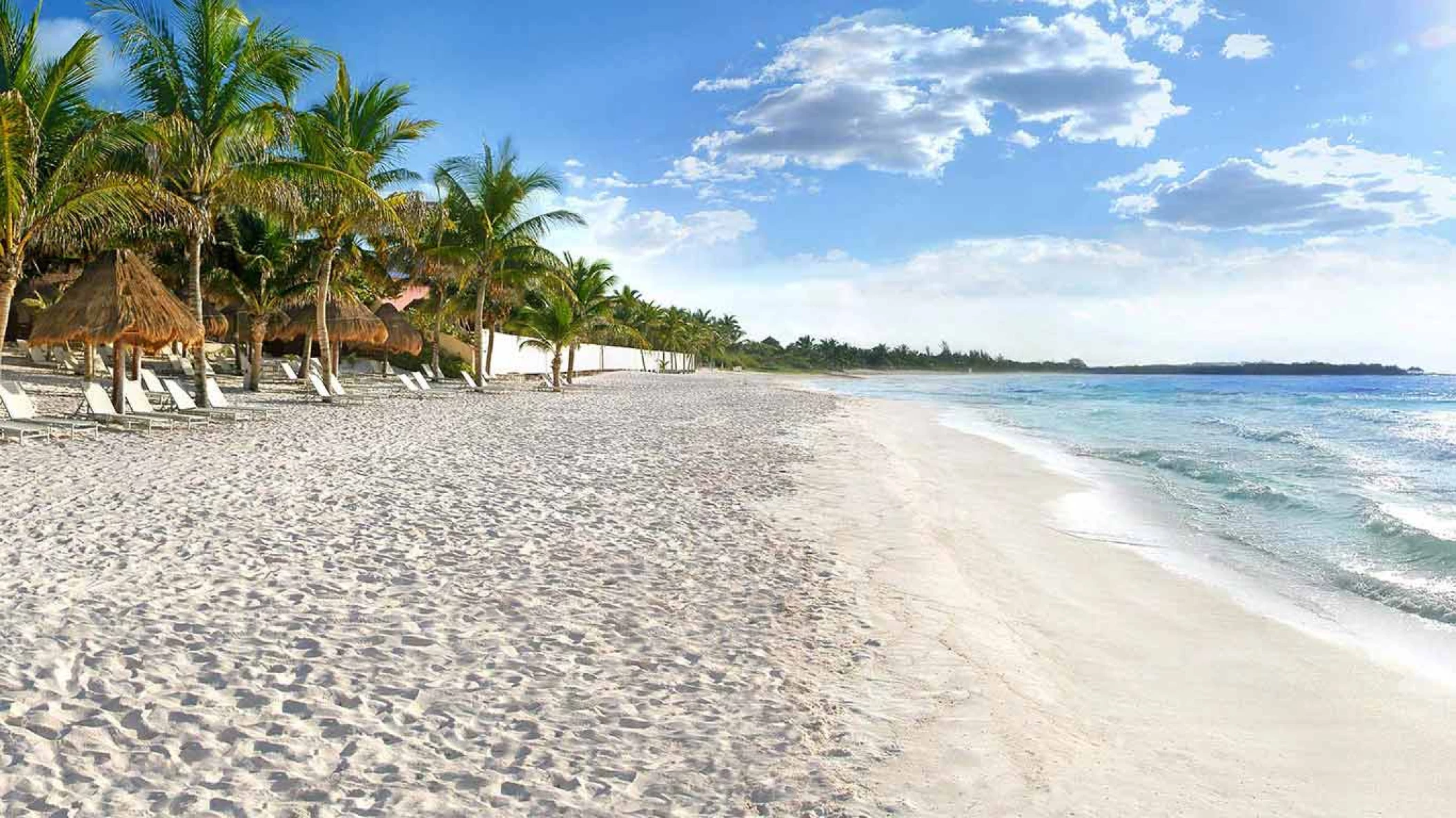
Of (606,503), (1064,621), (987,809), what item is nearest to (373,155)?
(606,503)

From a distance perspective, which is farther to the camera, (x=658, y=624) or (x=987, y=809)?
(x=658, y=624)

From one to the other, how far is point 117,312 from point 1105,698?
1340cm

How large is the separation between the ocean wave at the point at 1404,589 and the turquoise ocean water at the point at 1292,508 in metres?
0.02

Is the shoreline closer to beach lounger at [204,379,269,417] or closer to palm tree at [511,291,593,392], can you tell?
beach lounger at [204,379,269,417]

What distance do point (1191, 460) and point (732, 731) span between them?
14225 mm

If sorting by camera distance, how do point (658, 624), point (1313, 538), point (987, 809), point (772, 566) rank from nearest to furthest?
point (987, 809) < point (658, 624) < point (772, 566) < point (1313, 538)

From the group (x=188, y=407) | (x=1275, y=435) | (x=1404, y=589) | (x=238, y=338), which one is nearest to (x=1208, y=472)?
(x=1404, y=589)

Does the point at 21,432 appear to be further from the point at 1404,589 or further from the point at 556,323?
the point at 556,323

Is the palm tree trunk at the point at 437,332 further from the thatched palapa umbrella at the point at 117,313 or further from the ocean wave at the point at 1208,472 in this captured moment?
the ocean wave at the point at 1208,472

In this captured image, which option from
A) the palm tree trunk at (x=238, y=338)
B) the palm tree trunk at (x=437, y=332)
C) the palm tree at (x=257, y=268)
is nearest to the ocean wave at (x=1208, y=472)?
the palm tree at (x=257, y=268)

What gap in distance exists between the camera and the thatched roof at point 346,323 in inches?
853

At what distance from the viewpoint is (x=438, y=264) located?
26000 mm

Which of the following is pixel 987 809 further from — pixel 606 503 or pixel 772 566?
pixel 606 503

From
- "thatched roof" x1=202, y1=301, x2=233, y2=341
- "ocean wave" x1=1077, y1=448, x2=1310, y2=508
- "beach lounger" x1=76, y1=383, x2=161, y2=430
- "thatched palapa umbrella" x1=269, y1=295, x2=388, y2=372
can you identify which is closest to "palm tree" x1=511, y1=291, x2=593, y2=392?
"thatched palapa umbrella" x1=269, y1=295, x2=388, y2=372
